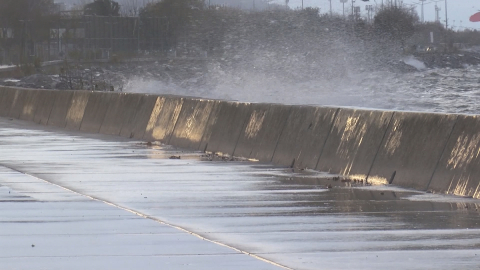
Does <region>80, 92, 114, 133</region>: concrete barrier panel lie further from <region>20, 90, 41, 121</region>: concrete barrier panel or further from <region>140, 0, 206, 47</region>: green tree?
<region>140, 0, 206, 47</region>: green tree

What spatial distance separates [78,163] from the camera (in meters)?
15.9

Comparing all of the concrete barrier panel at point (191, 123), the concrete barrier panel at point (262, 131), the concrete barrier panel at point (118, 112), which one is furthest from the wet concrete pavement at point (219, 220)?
the concrete barrier panel at point (118, 112)

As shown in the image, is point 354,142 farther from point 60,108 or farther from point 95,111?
point 60,108

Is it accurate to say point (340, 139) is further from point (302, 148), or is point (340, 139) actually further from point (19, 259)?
point (19, 259)

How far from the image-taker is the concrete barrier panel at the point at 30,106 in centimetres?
2990

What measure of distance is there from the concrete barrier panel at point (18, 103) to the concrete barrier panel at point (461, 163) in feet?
70.7

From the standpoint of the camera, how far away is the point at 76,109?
2592 cm

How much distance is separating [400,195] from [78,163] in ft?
19.0

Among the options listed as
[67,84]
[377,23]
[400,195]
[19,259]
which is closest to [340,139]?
[400,195]

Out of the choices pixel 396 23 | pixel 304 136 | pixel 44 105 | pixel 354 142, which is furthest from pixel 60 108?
pixel 396 23

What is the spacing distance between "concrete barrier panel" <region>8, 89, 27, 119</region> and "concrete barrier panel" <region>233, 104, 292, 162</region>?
53.0 ft

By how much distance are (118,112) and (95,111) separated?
1.71 metres

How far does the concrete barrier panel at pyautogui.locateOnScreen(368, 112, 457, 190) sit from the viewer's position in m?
11.7

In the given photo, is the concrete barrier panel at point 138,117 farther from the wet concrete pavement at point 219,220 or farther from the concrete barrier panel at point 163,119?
the wet concrete pavement at point 219,220
